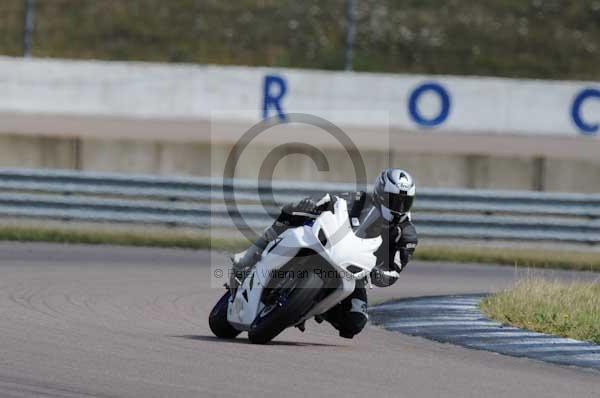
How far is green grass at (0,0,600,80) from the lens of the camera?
32.2 metres

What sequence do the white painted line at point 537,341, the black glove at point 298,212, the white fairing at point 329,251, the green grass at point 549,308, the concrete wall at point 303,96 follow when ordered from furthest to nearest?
the concrete wall at point 303,96
the green grass at point 549,308
the white painted line at point 537,341
the black glove at point 298,212
the white fairing at point 329,251

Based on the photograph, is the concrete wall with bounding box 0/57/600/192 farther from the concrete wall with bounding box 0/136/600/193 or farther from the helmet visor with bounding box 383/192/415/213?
the helmet visor with bounding box 383/192/415/213

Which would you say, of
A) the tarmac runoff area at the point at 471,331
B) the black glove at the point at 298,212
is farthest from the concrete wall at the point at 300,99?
the black glove at the point at 298,212

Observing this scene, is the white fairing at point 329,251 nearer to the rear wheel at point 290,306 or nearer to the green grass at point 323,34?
the rear wheel at point 290,306

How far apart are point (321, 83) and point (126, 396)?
20.4 metres

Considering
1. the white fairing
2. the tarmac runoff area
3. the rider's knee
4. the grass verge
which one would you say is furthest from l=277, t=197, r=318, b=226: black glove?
the grass verge

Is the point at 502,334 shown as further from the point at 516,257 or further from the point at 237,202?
the point at 237,202

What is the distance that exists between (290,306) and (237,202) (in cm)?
985

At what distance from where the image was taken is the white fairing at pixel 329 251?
8.61 metres

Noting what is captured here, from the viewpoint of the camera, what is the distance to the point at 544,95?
89.5ft

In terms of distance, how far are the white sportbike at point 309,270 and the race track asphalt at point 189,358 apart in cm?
26

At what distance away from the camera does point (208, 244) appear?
1769 cm

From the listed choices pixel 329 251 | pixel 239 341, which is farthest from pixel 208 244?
pixel 329 251

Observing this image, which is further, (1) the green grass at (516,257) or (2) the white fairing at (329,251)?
(1) the green grass at (516,257)
